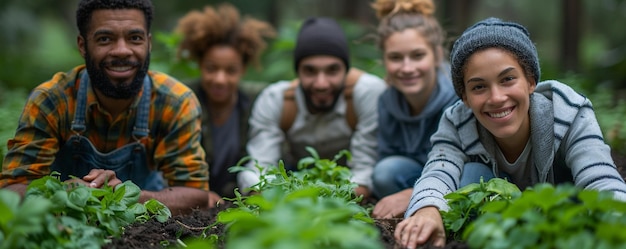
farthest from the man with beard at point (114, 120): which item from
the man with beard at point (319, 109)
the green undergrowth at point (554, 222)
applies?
the green undergrowth at point (554, 222)

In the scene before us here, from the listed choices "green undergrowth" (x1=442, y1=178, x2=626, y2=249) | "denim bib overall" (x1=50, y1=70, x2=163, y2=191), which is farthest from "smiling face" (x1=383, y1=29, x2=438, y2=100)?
"green undergrowth" (x1=442, y1=178, x2=626, y2=249)

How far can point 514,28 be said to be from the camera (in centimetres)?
304

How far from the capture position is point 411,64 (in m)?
4.30

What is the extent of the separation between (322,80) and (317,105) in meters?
0.21

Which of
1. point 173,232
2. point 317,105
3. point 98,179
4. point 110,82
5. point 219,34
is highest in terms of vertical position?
point 219,34

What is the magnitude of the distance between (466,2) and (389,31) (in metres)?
3.94

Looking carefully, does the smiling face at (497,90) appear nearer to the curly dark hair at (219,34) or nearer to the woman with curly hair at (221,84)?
the woman with curly hair at (221,84)

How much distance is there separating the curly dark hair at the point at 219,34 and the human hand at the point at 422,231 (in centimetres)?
316

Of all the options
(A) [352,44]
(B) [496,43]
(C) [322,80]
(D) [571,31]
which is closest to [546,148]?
(B) [496,43]

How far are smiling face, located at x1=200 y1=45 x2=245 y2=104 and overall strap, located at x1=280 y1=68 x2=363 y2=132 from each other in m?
0.55

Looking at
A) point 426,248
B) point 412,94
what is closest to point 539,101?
point 426,248

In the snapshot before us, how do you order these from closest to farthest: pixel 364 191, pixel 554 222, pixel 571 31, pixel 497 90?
pixel 554 222
pixel 497 90
pixel 364 191
pixel 571 31

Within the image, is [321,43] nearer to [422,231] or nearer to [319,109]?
[319,109]

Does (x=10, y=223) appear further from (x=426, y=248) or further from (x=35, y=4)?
(x=35, y=4)
